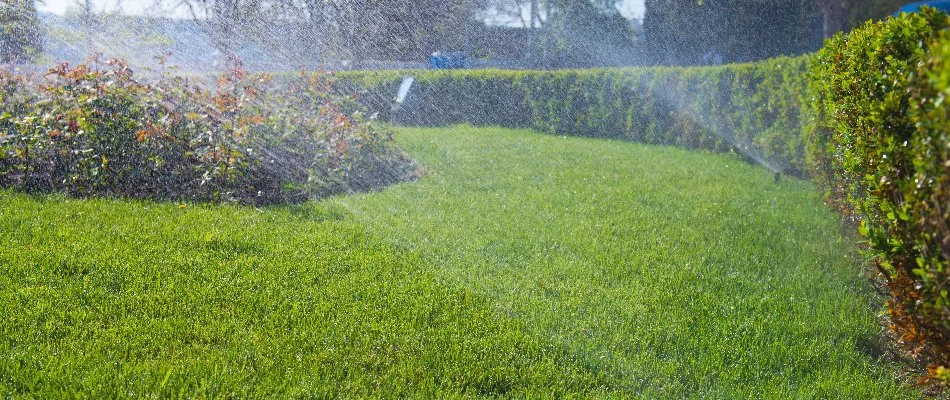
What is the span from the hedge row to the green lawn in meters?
3.85

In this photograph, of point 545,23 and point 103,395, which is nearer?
point 103,395

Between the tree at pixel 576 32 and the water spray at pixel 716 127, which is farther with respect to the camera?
the tree at pixel 576 32

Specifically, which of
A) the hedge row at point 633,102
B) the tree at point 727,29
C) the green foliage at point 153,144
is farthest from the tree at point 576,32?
the green foliage at point 153,144

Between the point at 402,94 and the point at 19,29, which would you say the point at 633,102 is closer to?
the point at 402,94

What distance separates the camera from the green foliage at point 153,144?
Result: 5.21 meters

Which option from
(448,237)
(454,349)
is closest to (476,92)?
(448,237)

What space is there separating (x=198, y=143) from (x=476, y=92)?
31.8 ft

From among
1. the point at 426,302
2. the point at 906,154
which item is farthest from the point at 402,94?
the point at 906,154

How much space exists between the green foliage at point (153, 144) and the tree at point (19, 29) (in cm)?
1150

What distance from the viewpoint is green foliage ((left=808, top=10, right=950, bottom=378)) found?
60.5 inches

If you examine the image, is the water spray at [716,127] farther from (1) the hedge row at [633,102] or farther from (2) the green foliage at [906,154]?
(2) the green foliage at [906,154]

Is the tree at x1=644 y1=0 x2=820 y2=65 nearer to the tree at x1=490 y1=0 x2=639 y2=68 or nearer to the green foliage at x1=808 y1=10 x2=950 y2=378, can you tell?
the tree at x1=490 y1=0 x2=639 y2=68

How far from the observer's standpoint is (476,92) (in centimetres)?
1480

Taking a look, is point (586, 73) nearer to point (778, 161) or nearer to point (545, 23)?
point (778, 161)
